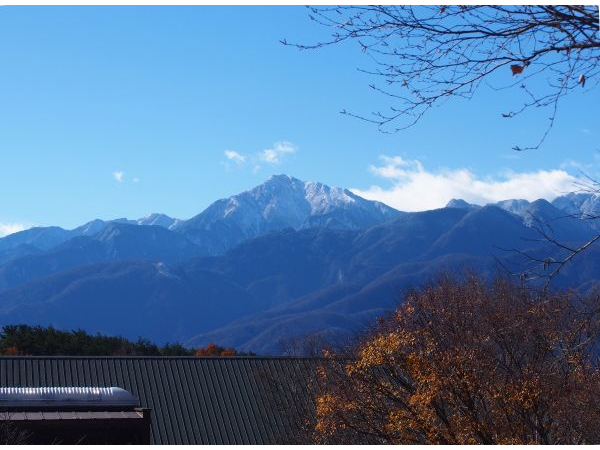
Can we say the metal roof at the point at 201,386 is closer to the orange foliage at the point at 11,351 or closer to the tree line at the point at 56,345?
the orange foliage at the point at 11,351

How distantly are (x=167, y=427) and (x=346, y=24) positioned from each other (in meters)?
19.2

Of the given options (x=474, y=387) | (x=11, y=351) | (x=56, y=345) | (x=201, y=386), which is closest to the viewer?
(x=474, y=387)

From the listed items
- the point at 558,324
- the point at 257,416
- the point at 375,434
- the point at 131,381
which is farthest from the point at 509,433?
the point at 131,381

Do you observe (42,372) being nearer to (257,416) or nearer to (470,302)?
(257,416)

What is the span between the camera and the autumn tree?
1227cm

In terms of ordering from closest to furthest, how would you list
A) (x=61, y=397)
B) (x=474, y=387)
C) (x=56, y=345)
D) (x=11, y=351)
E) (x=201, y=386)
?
(x=474, y=387) < (x=61, y=397) < (x=201, y=386) < (x=11, y=351) < (x=56, y=345)

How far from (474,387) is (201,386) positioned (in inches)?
593

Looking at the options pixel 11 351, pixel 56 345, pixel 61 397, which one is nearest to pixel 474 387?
pixel 61 397

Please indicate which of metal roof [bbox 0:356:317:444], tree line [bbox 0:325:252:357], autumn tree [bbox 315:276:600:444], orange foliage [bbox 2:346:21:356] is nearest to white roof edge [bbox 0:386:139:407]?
autumn tree [bbox 315:276:600:444]

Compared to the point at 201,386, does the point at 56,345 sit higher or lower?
higher

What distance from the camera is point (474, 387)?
12211mm

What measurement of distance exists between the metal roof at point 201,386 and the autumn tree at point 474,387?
7.80m

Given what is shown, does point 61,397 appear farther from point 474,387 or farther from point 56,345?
point 56,345

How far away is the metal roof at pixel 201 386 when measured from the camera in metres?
23.5
